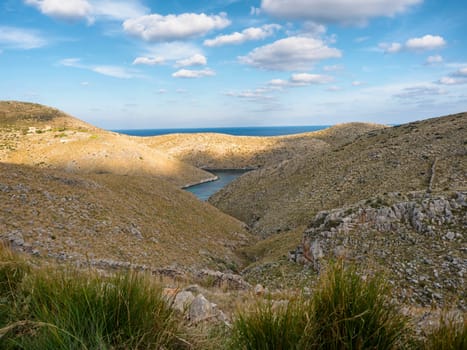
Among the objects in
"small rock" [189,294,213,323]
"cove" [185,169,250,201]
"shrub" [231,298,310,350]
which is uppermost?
"shrub" [231,298,310,350]

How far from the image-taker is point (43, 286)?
133 inches

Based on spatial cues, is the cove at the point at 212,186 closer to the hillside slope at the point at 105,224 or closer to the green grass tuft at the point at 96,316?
the hillside slope at the point at 105,224

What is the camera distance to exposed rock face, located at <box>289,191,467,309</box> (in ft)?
32.4

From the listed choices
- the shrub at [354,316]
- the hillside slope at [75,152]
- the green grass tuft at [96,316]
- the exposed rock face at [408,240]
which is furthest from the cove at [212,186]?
the shrub at [354,316]

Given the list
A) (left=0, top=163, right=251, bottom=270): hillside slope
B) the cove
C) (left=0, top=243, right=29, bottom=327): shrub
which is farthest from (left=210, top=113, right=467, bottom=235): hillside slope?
(left=0, top=243, right=29, bottom=327): shrub

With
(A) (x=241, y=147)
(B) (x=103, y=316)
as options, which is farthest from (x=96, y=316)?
(A) (x=241, y=147)

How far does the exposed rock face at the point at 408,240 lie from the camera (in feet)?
32.4

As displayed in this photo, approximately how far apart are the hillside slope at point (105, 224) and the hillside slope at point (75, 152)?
114 feet

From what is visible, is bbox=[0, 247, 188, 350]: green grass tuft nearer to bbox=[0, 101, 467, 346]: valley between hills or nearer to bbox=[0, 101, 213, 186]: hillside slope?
bbox=[0, 101, 467, 346]: valley between hills

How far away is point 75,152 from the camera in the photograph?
5606cm

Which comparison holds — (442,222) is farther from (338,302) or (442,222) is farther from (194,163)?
(194,163)

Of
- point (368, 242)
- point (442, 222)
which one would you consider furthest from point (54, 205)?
point (442, 222)

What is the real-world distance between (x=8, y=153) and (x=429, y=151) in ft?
207

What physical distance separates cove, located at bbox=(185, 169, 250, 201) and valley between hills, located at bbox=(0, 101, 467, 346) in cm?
1191
